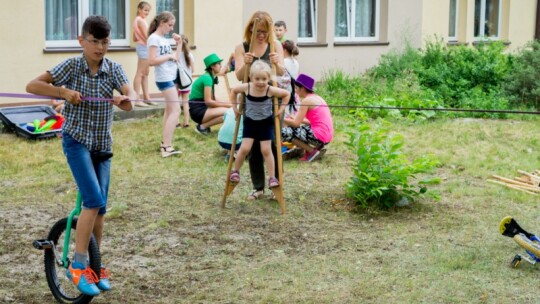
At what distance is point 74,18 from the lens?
51.5 feet

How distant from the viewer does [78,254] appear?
20.5 feet

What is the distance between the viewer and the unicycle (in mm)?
6387

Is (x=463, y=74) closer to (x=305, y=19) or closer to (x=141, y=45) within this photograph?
(x=305, y=19)

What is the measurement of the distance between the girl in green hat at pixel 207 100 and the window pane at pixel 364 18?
9.24m

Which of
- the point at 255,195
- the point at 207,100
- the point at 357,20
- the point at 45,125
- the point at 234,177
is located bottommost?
the point at 255,195

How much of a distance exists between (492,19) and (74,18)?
1370 cm

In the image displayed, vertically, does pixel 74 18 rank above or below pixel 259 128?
above

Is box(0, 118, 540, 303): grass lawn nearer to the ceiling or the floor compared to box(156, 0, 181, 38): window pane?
nearer to the floor

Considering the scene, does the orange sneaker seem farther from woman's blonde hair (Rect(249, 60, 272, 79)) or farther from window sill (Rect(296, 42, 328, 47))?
window sill (Rect(296, 42, 328, 47))

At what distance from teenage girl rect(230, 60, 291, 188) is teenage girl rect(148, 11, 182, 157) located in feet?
9.00

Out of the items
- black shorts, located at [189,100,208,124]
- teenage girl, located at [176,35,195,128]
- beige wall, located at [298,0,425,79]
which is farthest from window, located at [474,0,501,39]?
black shorts, located at [189,100,208,124]

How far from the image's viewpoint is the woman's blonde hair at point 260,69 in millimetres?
8992

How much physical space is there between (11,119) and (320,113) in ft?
14.7

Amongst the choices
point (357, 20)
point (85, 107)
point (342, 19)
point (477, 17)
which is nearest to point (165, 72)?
point (85, 107)
